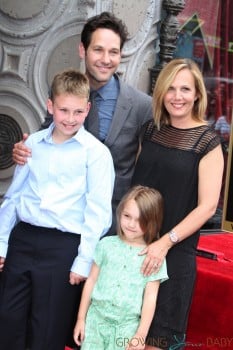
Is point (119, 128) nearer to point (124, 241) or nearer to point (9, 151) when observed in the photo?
point (124, 241)

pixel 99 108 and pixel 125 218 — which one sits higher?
pixel 99 108

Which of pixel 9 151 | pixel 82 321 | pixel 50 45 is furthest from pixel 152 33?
pixel 82 321

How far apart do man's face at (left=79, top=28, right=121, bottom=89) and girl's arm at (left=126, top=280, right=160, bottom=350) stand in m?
0.92

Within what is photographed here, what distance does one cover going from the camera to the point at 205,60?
6270mm

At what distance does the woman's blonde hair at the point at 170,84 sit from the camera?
2.37 m

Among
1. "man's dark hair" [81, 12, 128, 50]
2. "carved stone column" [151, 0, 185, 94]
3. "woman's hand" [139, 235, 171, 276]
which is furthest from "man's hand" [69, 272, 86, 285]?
"carved stone column" [151, 0, 185, 94]

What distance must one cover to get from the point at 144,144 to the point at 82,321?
0.72 m

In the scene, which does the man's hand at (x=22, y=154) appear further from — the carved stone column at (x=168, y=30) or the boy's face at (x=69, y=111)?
the carved stone column at (x=168, y=30)

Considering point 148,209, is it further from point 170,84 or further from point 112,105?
point 112,105

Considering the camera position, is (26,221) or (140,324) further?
(26,221)

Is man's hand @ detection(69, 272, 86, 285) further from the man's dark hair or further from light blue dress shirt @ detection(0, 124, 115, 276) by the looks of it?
the man's dark hair

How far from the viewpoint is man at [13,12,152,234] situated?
2607 mm

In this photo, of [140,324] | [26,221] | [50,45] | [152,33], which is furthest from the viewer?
[152,33]

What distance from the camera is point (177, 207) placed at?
7.66 feet
